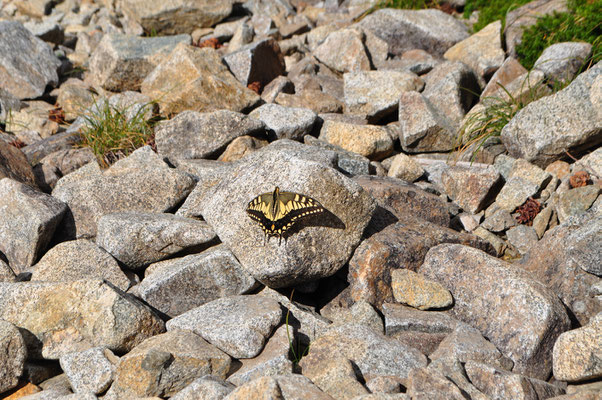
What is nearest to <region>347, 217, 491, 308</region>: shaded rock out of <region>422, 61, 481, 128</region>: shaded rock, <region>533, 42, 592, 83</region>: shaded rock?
<region>422, 61, 481, 128</region>: shaded rock

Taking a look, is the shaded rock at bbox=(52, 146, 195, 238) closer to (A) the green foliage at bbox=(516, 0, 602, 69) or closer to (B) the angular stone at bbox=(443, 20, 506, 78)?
(B) the angular stone at bbox=(443, 20, 506, 78)

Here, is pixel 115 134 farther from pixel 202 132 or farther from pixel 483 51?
pixel 483 51

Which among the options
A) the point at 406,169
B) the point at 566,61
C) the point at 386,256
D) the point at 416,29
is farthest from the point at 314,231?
the point at 416,29

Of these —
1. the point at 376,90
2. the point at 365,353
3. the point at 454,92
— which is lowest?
the point at 365,353

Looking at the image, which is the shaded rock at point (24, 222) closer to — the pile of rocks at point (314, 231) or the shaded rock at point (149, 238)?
the pile of rocks at point (314, 231)

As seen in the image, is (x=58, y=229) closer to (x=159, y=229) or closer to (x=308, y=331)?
(x=159, y=229)
